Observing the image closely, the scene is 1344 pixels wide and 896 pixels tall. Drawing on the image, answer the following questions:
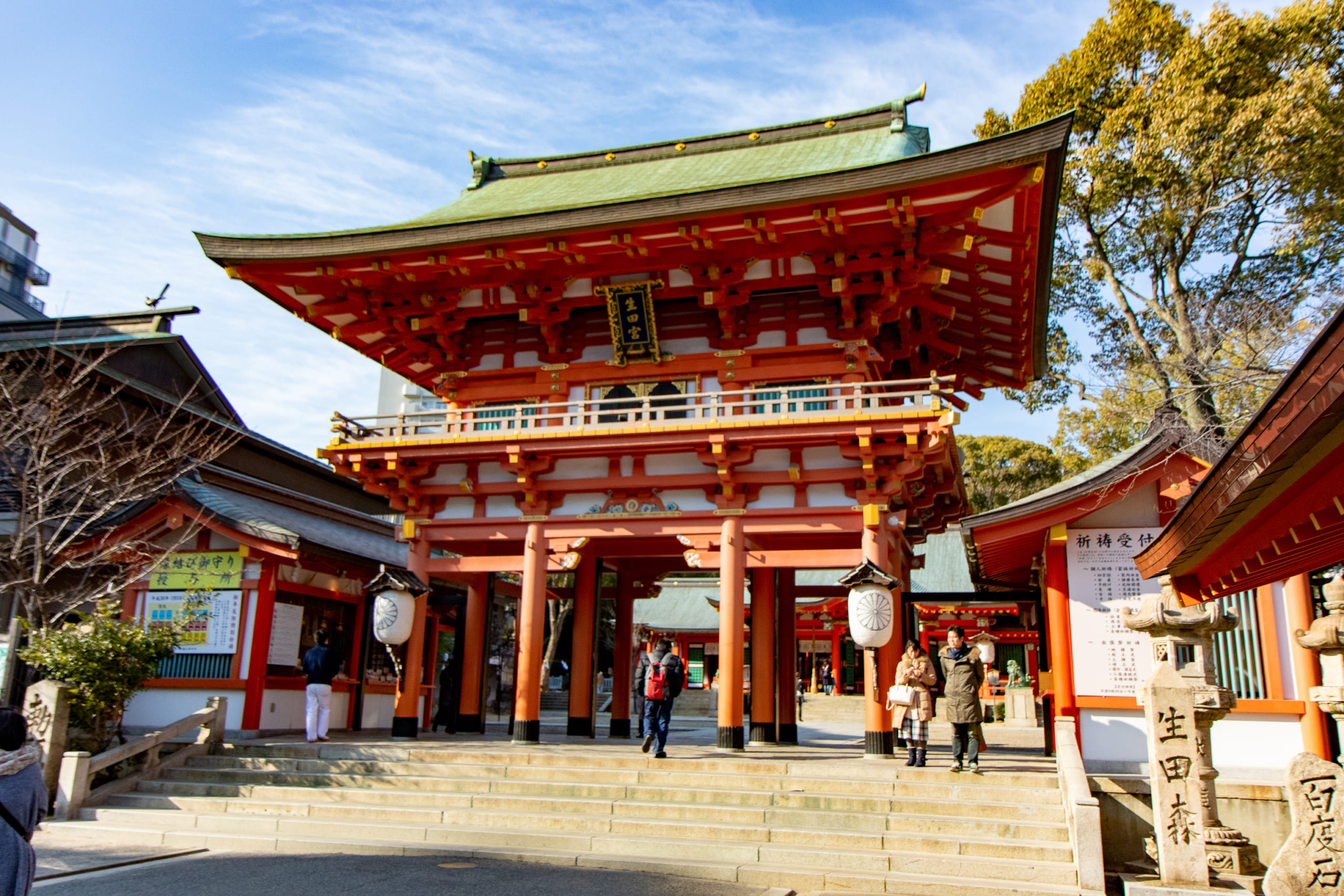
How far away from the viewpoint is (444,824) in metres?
10.3

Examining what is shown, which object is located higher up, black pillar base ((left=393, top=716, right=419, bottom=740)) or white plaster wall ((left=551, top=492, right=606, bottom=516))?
white plaster wall ((left=551, top=492, right=606, bottom=516))

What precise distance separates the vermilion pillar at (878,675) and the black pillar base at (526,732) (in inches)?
197

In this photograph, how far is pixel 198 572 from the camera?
15.6m

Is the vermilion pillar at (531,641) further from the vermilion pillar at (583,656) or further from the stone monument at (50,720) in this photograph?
the stone monument at (50,720)

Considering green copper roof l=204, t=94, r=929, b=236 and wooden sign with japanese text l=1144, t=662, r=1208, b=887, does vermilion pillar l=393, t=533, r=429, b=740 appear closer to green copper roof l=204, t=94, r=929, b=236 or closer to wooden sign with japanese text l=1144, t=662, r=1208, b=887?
green copper roof l=204, t=94, r=929, b=236

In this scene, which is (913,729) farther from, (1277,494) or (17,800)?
(17,800)

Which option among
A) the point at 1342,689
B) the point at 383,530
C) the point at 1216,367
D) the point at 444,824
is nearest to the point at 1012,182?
the point at 1342,689

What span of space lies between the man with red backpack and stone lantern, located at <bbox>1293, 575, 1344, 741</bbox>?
7.63 metres

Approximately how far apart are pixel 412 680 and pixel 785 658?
657 centimetres

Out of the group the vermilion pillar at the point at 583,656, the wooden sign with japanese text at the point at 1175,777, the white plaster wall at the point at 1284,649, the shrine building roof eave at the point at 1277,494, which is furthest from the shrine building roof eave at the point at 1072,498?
the vermilion pillar at the point at 583,656

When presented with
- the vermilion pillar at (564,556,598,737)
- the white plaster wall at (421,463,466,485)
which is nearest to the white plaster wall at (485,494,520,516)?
the white plaster wall at (421,463,466,485)

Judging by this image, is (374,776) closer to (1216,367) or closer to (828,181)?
(828,181)

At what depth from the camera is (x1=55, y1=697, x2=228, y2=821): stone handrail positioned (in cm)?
1081

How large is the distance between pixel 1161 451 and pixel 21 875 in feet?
41.5
